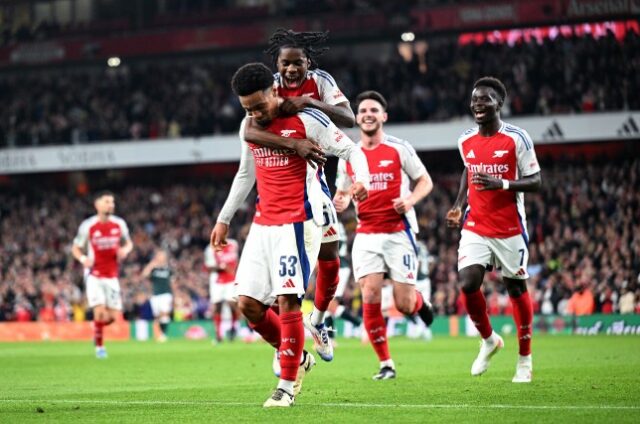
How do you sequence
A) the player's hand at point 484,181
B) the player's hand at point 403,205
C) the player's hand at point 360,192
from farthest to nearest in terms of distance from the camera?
the player's hand at point 403,205 → the player's hand at point 484,181 → the player's hand at point 360,192

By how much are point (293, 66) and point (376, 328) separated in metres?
3.64

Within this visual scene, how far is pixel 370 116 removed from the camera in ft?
43.3

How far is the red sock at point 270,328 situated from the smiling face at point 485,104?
3.06 m

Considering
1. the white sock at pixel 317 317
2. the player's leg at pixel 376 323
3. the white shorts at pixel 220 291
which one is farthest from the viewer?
the white shorts at pixel 220 291

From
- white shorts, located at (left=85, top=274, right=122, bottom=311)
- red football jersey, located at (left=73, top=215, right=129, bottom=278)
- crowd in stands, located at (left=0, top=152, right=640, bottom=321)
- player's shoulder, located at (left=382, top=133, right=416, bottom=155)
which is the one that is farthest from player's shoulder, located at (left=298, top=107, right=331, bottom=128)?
Result: crowd in stands, located at (left=0, top=152, right=640, bottom=321)

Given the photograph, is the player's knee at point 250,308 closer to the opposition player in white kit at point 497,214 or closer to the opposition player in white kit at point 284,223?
the opposition player in white kit at point 284,223

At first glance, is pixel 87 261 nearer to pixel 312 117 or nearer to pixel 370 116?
pixel 370 116

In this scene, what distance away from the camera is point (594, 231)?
1198 inches

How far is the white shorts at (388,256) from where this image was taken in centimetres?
1304

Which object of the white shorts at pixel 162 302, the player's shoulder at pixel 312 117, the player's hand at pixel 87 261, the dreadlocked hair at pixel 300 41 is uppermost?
the dreadlocked hair at pixel 300 41

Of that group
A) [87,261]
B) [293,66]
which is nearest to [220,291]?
[87,261]

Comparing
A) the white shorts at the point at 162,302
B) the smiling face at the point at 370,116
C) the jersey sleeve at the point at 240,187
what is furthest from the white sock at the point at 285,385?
the white shorts at the point at 162,302

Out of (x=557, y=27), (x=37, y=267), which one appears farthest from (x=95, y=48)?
(x=557, y=27)

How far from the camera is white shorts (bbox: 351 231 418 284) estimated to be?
13039mm
